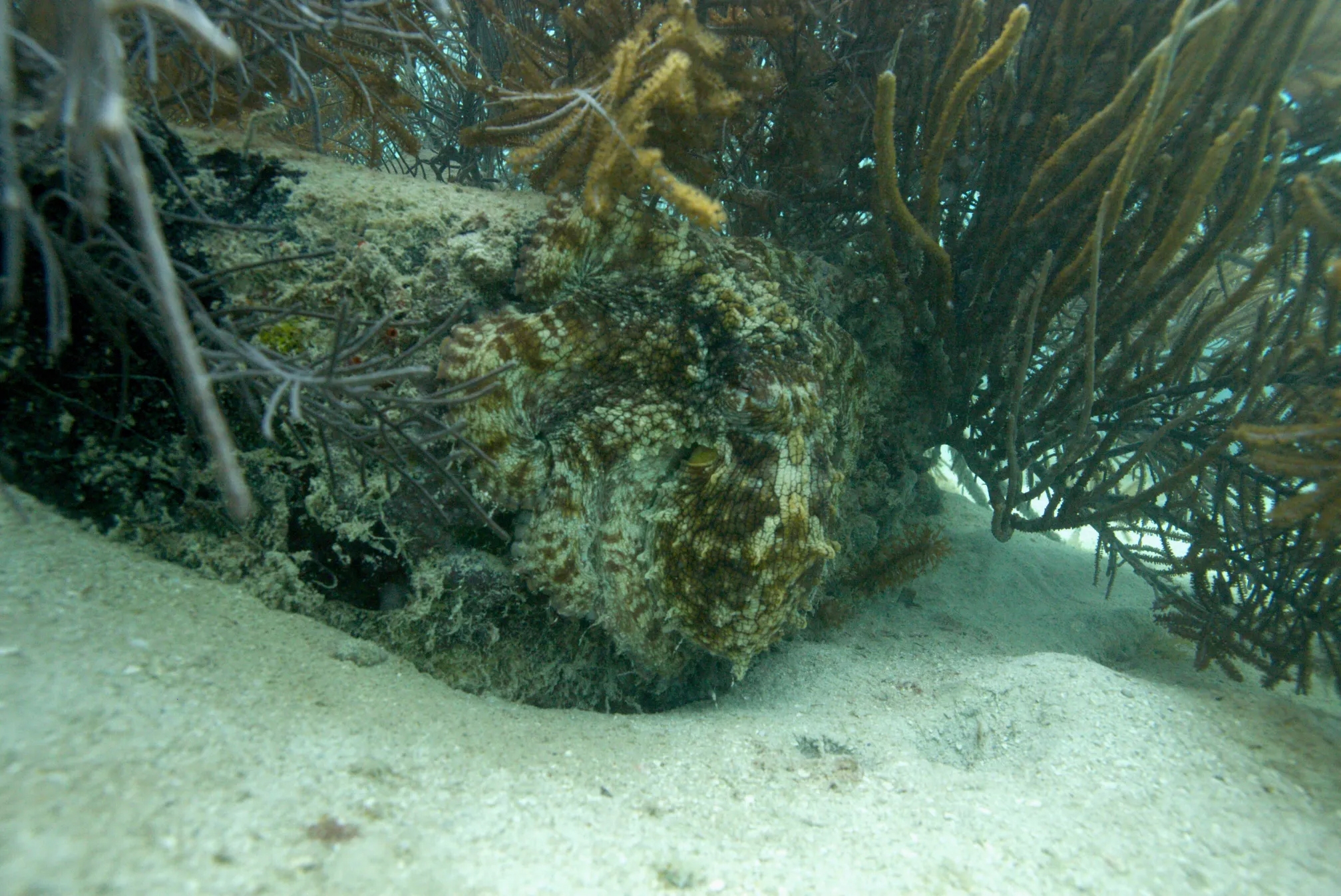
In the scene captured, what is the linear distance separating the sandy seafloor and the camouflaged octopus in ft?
1.63

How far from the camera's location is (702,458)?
2.51m

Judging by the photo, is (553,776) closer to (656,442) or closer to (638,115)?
(656,442)

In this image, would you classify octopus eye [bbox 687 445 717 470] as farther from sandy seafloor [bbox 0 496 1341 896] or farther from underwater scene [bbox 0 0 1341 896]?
sandy seafloor [bbox 0 496 1341 896]

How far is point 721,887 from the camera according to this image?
1.45 metres

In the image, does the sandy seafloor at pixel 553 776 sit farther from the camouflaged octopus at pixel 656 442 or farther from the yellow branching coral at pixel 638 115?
the yellow branching coral at pixel 638 115

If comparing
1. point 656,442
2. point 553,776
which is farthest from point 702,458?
point 553,776

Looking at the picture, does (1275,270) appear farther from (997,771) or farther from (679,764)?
(679,764)

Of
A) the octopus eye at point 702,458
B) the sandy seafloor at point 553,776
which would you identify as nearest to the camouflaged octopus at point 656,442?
the octopus eye at point 702,458

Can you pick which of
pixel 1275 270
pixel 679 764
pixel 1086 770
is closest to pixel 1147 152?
pixel 1275 270

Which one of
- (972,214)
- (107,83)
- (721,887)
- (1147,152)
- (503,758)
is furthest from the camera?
(972,214)

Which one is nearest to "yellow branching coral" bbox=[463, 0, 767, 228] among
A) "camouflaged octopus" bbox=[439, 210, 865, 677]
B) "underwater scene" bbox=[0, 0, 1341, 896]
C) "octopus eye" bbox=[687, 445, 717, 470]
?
"underwater scene" bbox=[0, 0, 1341, 896]

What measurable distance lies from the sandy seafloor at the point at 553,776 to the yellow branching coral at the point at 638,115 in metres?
1.82

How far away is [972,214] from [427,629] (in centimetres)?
332

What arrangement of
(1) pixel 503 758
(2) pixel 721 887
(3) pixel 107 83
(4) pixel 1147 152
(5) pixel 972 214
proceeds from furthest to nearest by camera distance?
(5) pixel 972 214
(4) pixel 1147 152
(1) pixel 503 758
(2) pixel 721 887
(3) pixel 107 83
